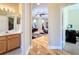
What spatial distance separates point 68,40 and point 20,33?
0.82 meters

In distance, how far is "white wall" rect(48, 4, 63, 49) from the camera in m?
2.03

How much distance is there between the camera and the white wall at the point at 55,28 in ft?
6.66

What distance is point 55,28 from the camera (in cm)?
210

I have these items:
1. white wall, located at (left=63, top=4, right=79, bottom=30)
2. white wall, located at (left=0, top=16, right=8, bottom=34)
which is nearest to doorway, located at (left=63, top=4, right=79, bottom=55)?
white wall, located at (left=63, top=4, right=79, bottom=30)

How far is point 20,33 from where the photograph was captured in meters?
1.99

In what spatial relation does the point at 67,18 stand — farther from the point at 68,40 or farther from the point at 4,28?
the point at 4,28

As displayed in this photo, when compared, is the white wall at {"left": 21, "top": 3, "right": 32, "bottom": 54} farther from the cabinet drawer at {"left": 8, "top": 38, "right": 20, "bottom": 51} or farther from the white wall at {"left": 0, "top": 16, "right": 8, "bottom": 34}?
the white wall at {"left": 0, "top": 16, "right": 8, "bottom": 34}

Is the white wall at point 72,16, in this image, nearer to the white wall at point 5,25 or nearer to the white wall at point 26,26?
the white wall at point 26,26

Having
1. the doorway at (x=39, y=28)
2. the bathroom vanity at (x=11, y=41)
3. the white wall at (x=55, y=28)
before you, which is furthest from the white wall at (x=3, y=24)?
the white wall at (x=55, y=28)

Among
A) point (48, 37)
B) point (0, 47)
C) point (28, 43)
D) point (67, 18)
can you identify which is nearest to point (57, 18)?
point (67, 18)

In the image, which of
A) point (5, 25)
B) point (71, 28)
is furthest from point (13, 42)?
point (71, 28)

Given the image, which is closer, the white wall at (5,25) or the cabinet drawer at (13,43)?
the white wall at (5,25)

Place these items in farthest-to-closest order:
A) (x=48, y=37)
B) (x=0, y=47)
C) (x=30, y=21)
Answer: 1. (x=48, y=37)
2. (x=30, y=21)
3. (x=0, y=47)

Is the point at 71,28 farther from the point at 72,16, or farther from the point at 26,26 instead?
the point at 26,26
